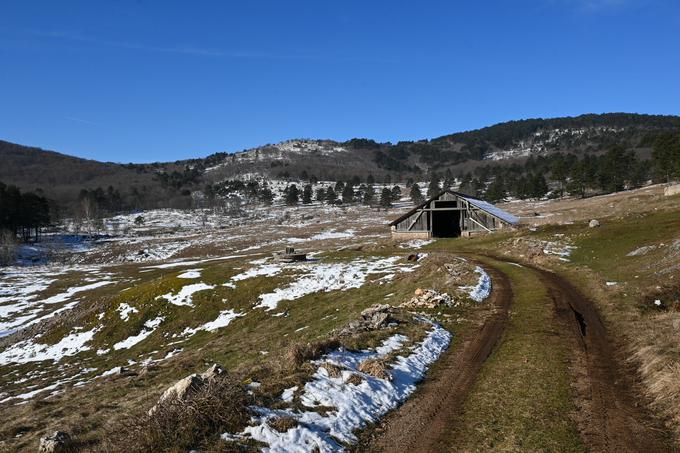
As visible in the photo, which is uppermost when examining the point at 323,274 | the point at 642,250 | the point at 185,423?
the point at 642,250

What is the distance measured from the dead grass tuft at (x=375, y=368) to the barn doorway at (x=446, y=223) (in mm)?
56923

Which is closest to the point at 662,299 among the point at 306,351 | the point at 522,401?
the point at 522,401

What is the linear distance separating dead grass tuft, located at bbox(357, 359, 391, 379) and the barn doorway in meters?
56.9

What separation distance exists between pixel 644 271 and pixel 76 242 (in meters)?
152

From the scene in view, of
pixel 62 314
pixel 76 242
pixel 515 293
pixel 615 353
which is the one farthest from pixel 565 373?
pixel 76 242

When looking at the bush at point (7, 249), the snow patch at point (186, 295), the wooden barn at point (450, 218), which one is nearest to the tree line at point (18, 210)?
the bush at point (7, 249)

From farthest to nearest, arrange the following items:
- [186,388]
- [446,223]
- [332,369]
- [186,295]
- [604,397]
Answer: [446,223] < [186,295] < [332,369] < [604,397] < [186,388]

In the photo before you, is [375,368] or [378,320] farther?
[378,320]

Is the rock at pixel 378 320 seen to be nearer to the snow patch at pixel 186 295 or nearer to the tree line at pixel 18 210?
the snow patch at pixel 186 295

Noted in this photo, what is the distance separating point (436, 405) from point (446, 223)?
61.9m

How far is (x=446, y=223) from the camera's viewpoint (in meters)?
70.9

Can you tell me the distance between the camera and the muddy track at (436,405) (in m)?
9.38

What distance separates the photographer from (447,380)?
12938 millimetres

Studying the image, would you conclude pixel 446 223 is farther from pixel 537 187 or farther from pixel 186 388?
pixel 537 187
